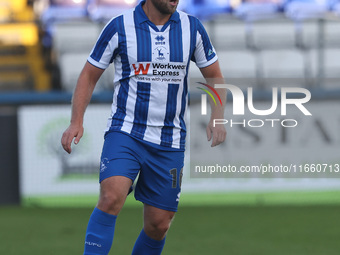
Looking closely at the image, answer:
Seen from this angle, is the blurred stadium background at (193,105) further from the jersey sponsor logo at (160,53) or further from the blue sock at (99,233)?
the jersey sponsor logo at (160,53)

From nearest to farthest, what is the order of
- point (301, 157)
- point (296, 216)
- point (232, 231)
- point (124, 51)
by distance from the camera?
point (124, 51) → point (232, 231) → point (296, 216) → point (301, 157)

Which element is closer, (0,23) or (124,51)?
(124,51)

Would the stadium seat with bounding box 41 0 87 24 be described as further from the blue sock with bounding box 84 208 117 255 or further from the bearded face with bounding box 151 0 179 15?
the blue sock with bounding box 84 208 117 255

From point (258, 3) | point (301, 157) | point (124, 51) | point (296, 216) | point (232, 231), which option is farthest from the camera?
point (258, 3)

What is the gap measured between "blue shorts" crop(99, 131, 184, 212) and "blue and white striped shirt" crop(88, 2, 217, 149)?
55mm

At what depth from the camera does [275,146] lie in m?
8.03

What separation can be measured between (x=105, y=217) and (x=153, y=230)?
0.42 m

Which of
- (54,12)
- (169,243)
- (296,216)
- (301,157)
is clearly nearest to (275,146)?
(301,157)

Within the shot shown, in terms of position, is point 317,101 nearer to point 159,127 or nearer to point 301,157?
point 301,157

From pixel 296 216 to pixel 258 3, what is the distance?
248 inches

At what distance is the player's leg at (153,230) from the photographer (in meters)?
3.74

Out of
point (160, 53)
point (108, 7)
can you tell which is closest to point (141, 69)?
point (160, 53)

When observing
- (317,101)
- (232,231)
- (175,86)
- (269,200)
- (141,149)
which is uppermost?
(175,86)

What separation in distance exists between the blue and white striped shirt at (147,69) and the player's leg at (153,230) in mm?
375
